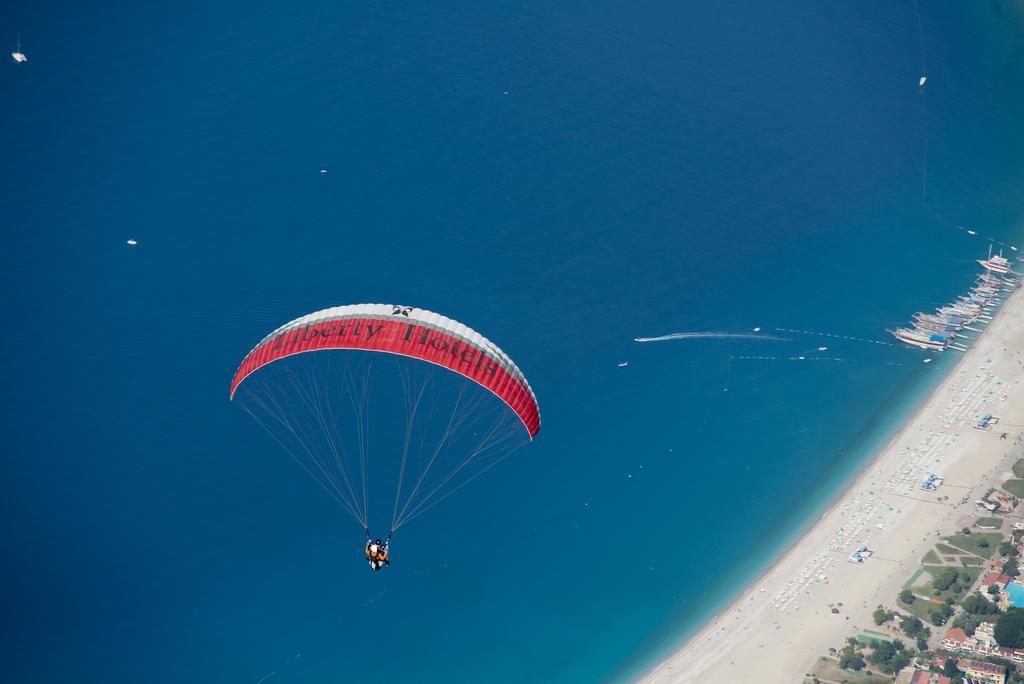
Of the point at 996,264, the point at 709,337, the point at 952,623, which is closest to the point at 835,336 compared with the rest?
the point at 709,337

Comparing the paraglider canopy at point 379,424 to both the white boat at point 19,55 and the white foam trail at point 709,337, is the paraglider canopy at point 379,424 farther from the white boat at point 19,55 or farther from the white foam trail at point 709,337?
the white boat at point 19,55

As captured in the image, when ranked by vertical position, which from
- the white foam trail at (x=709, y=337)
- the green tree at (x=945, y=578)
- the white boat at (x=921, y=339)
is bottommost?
the green tree at (x=945, y=578)

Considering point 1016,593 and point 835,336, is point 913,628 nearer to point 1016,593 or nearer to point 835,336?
point 1016,593

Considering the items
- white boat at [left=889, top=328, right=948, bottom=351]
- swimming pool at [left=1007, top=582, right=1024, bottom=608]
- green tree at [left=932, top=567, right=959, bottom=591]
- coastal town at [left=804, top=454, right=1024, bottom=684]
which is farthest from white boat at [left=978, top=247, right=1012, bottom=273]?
swimming pool at [left=1007, top=582, right=1024, bottom=608]

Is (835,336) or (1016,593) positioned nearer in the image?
(1016,593)

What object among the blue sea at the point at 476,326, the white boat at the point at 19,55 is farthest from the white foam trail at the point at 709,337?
the white boat at the point at 19,55

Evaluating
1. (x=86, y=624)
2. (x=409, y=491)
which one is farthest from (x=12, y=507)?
(x=409, y=491)

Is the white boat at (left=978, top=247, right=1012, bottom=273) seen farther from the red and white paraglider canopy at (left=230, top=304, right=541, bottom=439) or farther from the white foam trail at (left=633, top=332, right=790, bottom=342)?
the red and white paraglider canopy at (left=230, top=304, right=541, bottom=439)

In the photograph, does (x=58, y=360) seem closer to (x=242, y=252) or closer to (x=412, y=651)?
(x=242, y=252)
